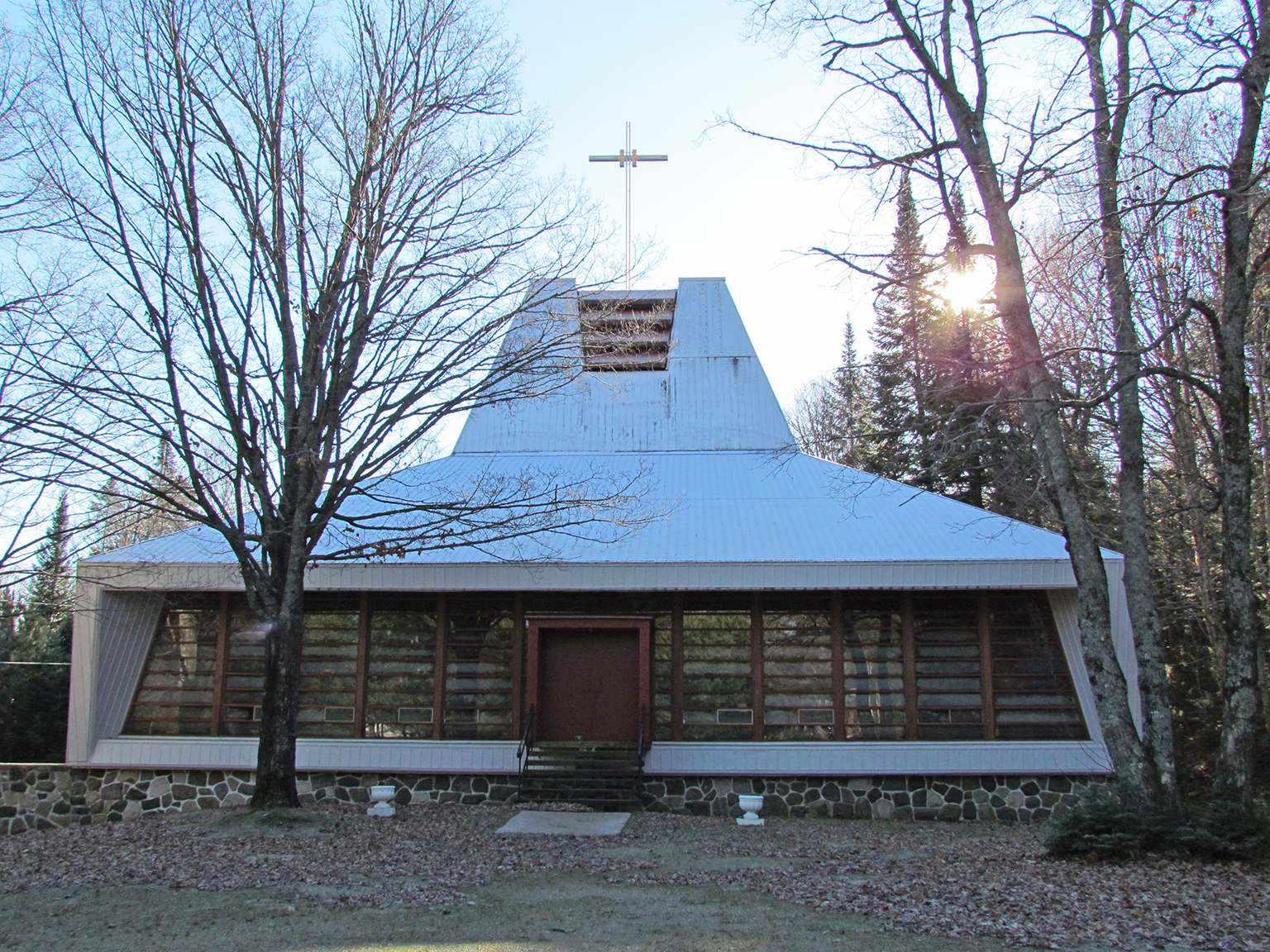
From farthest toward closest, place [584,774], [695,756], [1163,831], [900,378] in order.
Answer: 1. [900,378]
2. [695,756]
3. [584,774]
4. [1163,831]

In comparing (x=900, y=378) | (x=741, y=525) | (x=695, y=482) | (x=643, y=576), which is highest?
(x=900, y=378)

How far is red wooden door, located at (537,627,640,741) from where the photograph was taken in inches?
524

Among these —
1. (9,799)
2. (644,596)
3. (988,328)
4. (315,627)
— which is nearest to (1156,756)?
(988,328)

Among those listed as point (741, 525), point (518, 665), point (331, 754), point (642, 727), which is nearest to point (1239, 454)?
point (741, 525)

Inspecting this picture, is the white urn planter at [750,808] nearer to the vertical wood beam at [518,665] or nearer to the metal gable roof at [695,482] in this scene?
the metal gable roof at [695,482]

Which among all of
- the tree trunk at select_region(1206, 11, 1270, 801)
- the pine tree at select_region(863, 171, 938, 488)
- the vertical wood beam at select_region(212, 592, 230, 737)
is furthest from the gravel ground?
the pine tree at select_region(863, 171, 938, 488)

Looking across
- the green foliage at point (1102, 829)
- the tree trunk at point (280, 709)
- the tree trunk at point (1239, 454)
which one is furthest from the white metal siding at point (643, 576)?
the green foliage at point (1102, 829)

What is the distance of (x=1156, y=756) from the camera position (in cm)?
857

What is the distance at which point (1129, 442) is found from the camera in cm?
919

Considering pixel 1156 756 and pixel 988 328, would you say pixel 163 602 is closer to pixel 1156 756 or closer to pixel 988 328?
pixel 988 328

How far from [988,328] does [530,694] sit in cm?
699

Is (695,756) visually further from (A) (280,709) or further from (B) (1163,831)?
(B) (1163,831)

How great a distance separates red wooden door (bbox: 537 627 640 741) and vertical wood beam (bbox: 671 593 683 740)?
0.46 meters

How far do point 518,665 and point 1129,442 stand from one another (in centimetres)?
764
